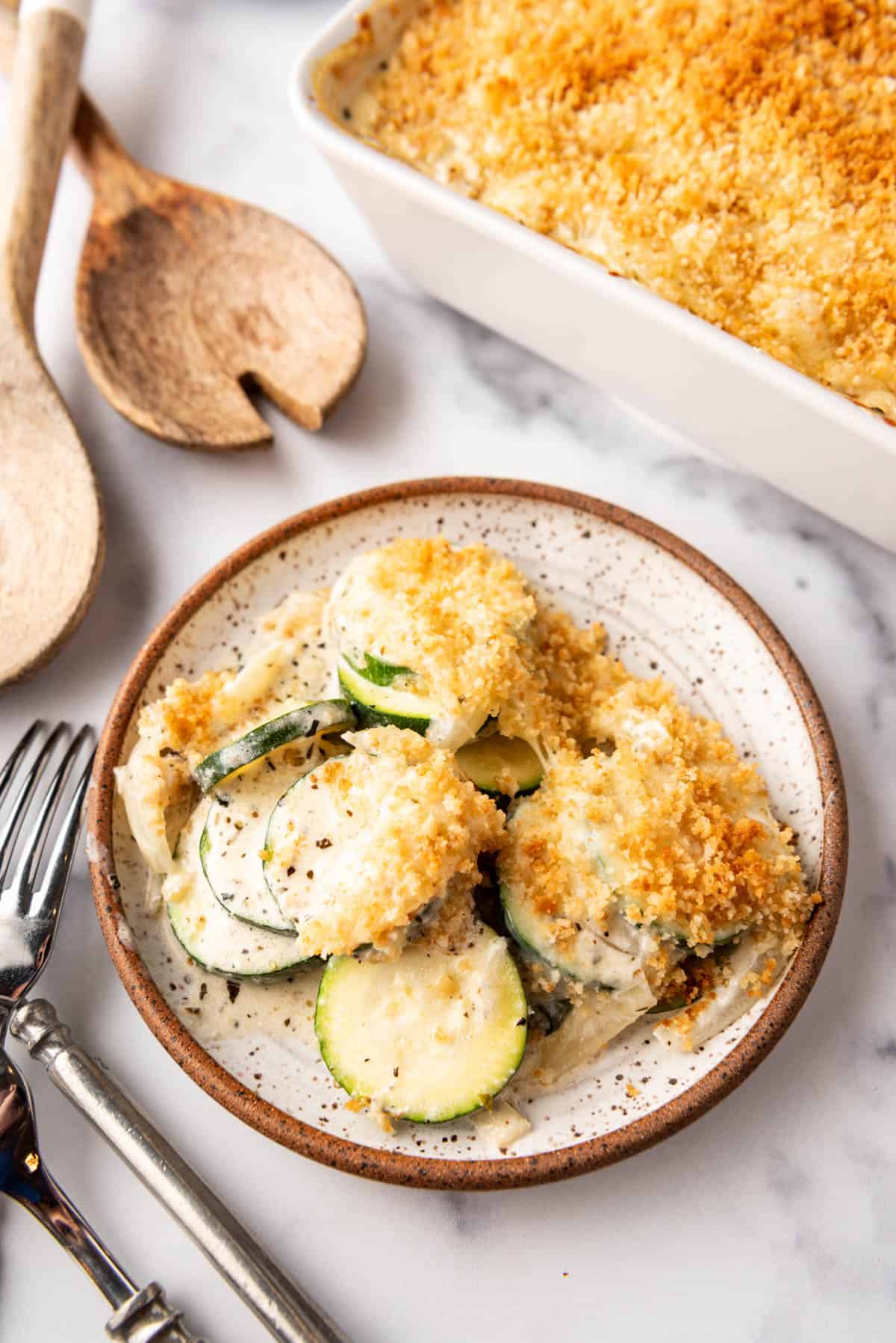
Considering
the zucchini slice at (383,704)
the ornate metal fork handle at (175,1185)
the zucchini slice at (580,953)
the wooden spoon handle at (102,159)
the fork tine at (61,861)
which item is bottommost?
the ornate metal fork handle at (175,1185)

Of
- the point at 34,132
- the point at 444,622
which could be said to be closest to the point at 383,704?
the point at 444,622

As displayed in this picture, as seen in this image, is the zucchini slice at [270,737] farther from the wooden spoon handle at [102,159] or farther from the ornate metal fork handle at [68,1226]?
the wooden spoon handle at [102,159]

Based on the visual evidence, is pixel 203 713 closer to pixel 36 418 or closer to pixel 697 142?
pixel 36 418

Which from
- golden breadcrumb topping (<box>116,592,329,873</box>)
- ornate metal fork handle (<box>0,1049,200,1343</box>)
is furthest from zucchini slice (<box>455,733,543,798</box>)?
ornate metal fork handle (<box>0,1049,200,1343</box>)

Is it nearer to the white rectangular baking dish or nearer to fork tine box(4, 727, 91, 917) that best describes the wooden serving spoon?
the white rectangular baking dish

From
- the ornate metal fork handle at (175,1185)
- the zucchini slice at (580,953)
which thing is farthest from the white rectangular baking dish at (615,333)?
the ornate metal fork handle at (175,1185)

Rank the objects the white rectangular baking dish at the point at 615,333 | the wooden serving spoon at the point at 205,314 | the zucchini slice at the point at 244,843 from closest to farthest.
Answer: the zucchini slice at the point at 244,843 → the white rectangular baking dish at the point at 615,333 → the wooden serving spoon at the point at 205,314

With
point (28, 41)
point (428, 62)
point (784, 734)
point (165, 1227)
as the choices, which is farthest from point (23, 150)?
point (165, 1227)
